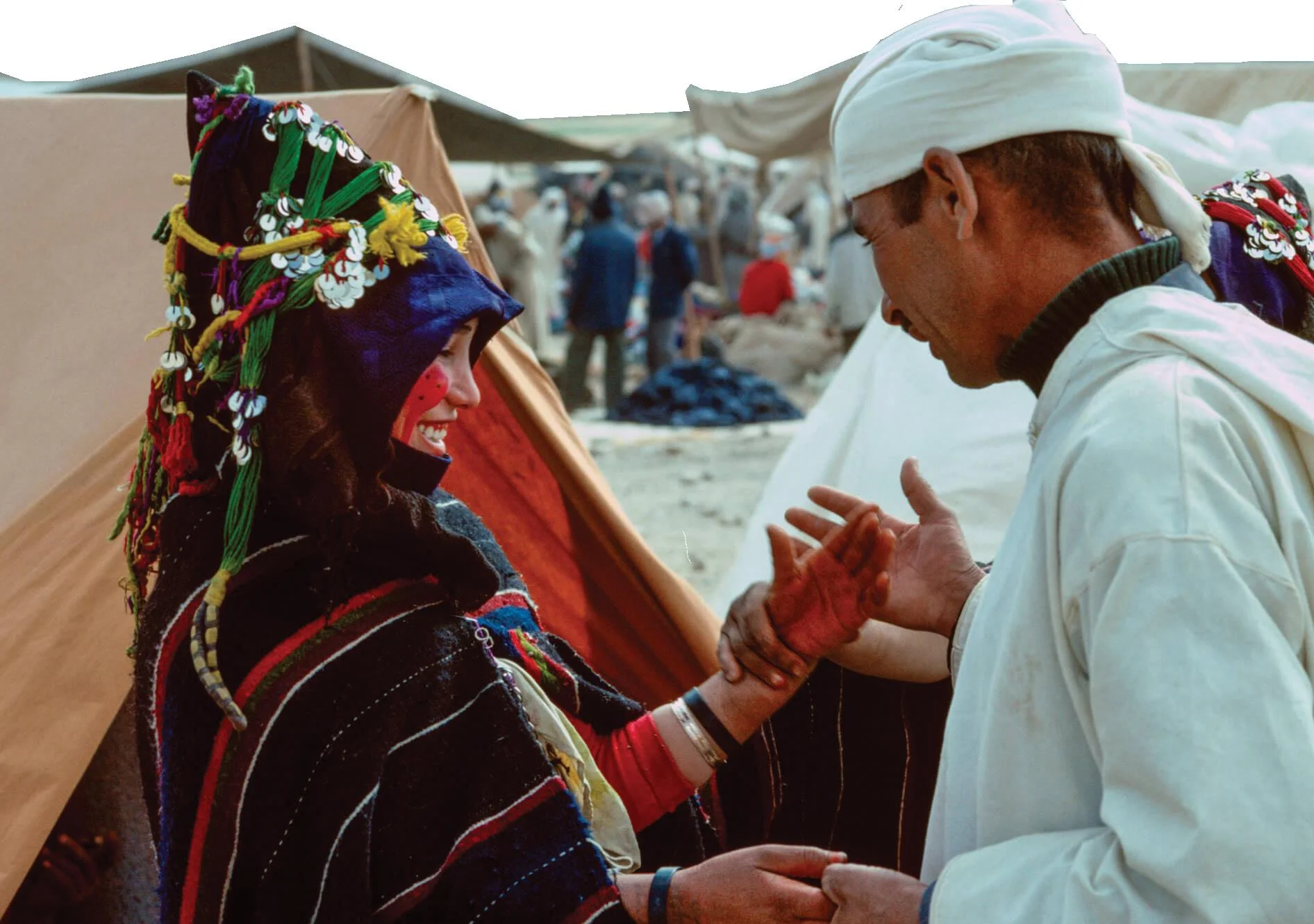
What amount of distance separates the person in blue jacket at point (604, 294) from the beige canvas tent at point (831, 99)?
1413 millimetres

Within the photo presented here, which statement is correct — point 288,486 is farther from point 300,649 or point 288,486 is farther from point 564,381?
point 564,381

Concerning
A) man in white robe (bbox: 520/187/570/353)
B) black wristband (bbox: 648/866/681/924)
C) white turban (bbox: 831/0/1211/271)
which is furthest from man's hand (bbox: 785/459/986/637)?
man in white robe (bbox: 520/187/570/353)

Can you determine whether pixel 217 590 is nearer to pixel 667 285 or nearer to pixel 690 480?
pixel 690 480

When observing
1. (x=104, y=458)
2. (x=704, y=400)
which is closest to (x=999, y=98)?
(x=104, y=458)

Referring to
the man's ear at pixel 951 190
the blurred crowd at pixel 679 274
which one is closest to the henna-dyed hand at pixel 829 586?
the man's ear at pixel 951 190

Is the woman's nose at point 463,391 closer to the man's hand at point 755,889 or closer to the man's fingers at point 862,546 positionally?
the man's fingers at point 862,546

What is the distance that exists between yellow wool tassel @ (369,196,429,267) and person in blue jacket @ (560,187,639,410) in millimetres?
10604

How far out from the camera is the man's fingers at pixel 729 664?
2.51m

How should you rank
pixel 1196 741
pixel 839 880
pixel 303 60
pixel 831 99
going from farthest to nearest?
1. pixel 831 99
2. pixel 303 60
3. pixel 839 880
4. pixel 1196 741

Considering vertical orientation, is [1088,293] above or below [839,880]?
above

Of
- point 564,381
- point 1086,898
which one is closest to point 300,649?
point 1086,898

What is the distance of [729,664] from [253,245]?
1.15 metres

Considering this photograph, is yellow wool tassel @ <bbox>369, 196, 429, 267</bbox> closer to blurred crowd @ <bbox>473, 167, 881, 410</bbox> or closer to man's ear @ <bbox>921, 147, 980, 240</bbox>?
man's ear @ <bbox>921, 147, 980, 240</bbox>

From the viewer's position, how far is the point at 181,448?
2.13m
